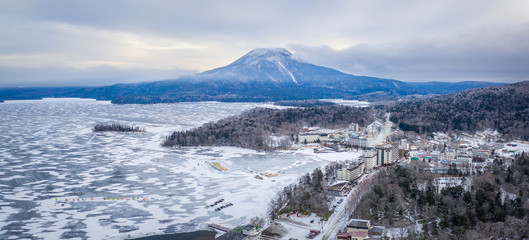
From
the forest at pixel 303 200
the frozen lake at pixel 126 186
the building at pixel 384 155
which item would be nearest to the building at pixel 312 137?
the frozen lake at pixel 126 186

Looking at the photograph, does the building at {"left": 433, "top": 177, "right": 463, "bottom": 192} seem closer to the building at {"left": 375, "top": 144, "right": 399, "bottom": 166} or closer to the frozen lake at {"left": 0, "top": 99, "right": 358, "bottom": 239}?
the building at {"left": 375, "top": 144, "right": 399, "bottom": 166}

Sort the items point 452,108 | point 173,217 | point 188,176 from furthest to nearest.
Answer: point 452,108 < point 188,176 < point 173,217

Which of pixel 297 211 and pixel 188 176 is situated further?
pixel 188 176

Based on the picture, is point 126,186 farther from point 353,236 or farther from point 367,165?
point 367,165

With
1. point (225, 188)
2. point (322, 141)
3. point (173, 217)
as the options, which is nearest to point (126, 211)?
point (173, 217)

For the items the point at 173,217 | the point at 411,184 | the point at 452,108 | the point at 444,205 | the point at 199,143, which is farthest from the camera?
the point at 452,108

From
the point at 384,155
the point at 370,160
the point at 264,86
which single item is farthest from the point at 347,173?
the point at 264,86

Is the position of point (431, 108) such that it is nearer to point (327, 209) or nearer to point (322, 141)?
point (322, 141)

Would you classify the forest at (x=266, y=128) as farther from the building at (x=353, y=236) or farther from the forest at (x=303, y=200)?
the building at (x=353, y=236)

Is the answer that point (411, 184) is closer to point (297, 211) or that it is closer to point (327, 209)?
point (327, 209)
